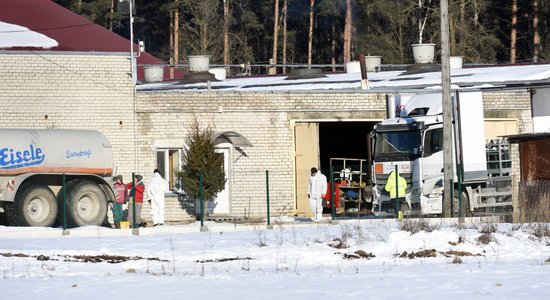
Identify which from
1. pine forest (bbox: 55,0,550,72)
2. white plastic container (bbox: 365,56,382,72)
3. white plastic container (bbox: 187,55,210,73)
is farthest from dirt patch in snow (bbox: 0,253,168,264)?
pine forest (bbox: 55,0,550,72)

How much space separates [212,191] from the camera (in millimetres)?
36156

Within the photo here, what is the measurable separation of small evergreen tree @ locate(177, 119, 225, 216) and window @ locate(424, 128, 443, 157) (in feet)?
20.4

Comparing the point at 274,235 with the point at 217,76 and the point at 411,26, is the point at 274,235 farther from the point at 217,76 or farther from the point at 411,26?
the point at 411,26

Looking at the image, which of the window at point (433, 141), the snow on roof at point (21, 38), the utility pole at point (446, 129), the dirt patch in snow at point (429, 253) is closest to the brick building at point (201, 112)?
the snow on roof at point (21, 38)

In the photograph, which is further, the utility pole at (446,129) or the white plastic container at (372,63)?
the white plastic container at (372,63)

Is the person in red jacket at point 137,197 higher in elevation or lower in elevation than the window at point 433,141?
lower

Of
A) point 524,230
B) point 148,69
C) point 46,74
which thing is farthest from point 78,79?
point 524,230

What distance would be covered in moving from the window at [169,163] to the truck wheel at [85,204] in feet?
17.6

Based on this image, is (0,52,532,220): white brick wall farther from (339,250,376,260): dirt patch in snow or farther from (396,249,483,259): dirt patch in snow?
(396,249,483,259): dirt patch in snow

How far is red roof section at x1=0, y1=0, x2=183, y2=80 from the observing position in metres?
41.8

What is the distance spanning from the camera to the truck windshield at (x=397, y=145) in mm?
34062

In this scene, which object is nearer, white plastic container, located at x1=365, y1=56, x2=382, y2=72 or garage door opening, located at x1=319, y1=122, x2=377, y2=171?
garage door opening, located at x1=319, y1=122, x2=377, y2=171

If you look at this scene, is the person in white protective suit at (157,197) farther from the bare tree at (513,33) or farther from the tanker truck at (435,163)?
the bare tree at (513,33)

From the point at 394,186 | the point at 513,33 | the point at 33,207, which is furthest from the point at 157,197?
the point at 513,33
